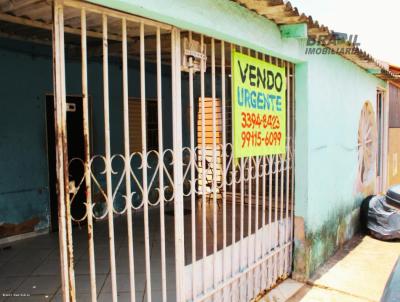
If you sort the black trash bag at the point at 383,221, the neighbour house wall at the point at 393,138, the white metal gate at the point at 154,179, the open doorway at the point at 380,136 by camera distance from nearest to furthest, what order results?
1. the white metal gate at the point at 154,179
2. the black trash bag at the point at 383,221
3. the open doorway at the point at 380,136
4. the neighbour house wall at the point at 393,138

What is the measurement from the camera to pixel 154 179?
5156 millimetres

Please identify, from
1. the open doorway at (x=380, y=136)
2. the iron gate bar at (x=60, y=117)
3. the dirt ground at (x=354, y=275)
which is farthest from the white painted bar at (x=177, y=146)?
the open doorway at (x=380, y=136)

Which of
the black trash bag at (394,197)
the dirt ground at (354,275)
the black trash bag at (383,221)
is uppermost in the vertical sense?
the black trash bag at (394,197)

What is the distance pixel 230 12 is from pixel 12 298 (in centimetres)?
361

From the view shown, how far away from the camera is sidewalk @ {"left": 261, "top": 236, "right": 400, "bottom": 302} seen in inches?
179

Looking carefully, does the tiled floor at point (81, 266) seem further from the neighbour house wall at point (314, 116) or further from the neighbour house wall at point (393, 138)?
the neighbour house wall at point (393, 138)

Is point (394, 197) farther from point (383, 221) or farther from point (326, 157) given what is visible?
point (383, 221)

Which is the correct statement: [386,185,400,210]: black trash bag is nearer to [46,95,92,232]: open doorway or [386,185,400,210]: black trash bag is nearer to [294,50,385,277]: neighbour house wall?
[294,50,385,277]: neighbour house wall

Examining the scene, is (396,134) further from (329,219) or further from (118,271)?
(118,271)

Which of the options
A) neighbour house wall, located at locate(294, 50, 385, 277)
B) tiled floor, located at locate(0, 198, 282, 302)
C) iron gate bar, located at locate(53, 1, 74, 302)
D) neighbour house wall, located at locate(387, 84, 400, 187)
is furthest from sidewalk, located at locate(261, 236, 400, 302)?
neighbour house wall, located at locate(387, 84, 400, 187)

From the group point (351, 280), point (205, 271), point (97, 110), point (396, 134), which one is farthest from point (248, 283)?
point (396, 134)

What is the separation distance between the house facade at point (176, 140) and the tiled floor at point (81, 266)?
1.9 inches

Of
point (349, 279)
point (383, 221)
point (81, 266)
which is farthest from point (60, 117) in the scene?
point (383, 221)

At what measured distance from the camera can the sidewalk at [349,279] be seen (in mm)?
4551
